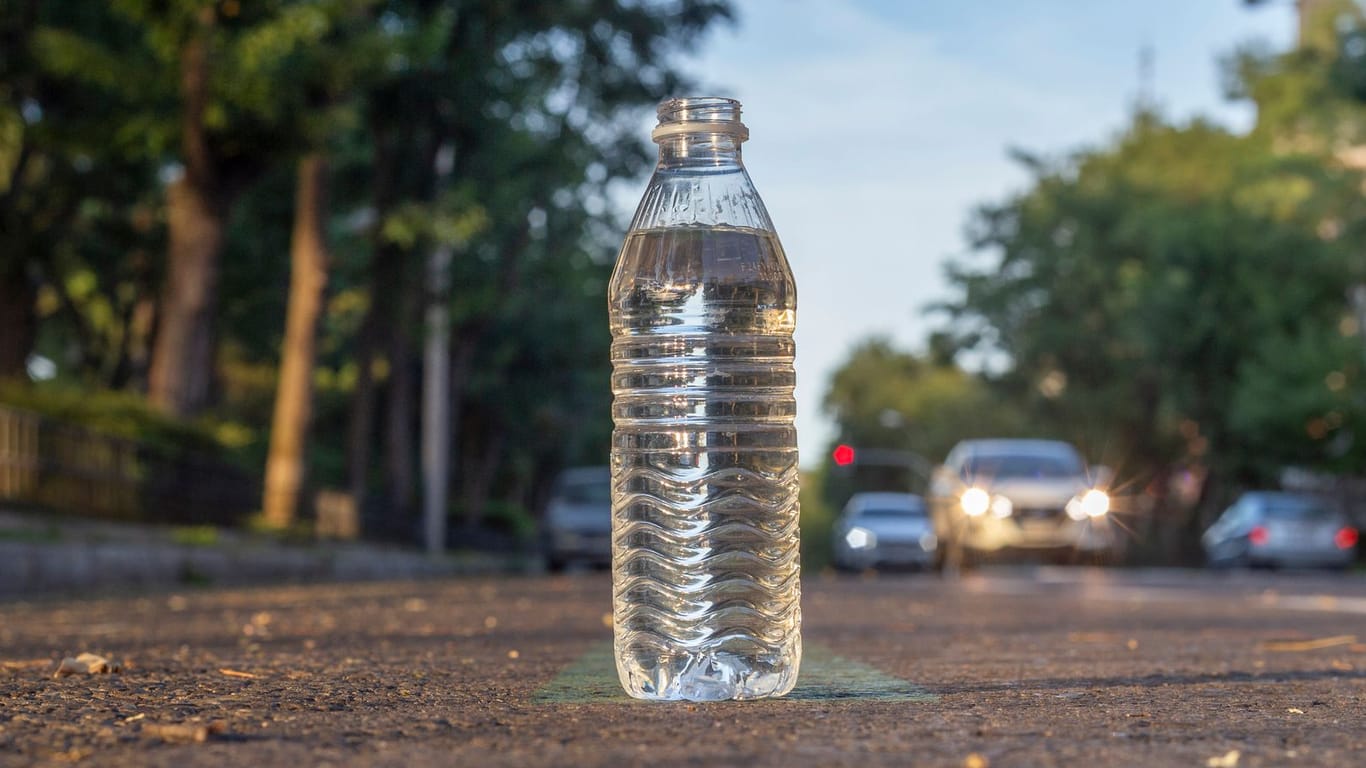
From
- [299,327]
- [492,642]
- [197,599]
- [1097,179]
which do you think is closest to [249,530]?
[299,327]

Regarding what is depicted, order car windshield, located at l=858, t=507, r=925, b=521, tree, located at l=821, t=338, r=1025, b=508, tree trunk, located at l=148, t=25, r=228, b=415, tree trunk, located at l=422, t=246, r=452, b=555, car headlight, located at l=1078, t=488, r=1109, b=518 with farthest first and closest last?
tree, located at l=821, t=338, r=1025, b=508 → tree trunk, located at l=422, t=246, r=452, b=555 → car windshield, located at l=858, t=507, r=925, b=521 → car headlight, located at l=1078, t=488, r=1109, b=518 → tree trunk, located at l=148, t=25, r=228, b=415

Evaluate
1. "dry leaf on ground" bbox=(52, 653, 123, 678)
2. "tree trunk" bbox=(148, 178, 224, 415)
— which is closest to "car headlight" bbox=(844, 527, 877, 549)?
"tree trunk" bbox=(148, 178, 224, 415)

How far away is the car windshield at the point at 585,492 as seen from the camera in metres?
28.4

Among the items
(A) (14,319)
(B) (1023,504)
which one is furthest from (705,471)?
(A) (14,319)

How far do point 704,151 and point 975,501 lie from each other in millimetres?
22727

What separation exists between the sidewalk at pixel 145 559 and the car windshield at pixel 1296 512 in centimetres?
1588

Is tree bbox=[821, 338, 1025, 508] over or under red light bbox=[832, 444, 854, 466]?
over

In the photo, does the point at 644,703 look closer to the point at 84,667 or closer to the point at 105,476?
the point at 84,667

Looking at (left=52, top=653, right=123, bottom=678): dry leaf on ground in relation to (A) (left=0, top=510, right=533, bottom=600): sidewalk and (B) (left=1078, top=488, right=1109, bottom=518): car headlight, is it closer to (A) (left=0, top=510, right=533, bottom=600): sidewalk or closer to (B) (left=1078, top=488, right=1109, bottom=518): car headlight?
(A) (left=0, top=510, right=533, bottom=600): sidewalk

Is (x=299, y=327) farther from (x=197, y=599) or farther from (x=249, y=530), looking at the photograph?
(x=197, y=599)

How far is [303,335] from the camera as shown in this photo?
24.3 metres

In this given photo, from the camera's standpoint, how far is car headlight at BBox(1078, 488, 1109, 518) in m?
26.7

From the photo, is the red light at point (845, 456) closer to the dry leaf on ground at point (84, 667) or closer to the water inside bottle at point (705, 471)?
the dry leaf on ground at point (84, 667)

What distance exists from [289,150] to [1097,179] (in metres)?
38.8
